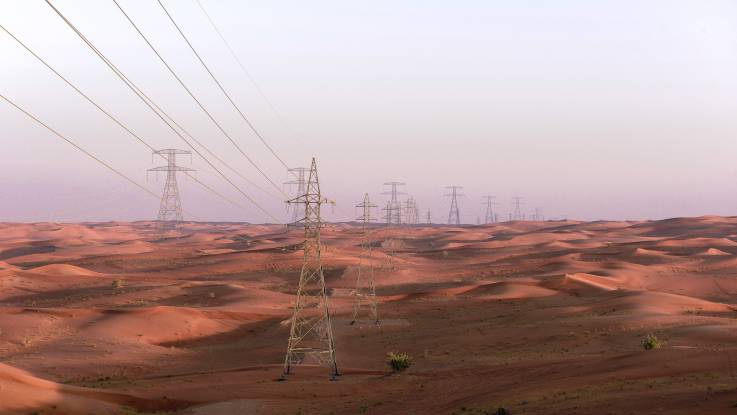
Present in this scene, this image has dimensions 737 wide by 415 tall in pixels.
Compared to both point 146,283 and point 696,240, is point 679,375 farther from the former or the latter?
point 696,240

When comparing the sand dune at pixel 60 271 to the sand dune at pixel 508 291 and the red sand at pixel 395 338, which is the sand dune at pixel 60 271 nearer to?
the red sand at pixel 395 338

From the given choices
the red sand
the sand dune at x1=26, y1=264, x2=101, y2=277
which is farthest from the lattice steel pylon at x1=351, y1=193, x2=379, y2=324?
the sand dune at x1=26, y1=264, x2=101, y2=277

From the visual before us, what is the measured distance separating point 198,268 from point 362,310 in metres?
44.6

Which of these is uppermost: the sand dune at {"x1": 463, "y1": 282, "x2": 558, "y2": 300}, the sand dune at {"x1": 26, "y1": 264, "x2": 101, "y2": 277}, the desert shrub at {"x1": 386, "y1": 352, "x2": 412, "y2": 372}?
the sand dune at {"x1": 26, "y1": 264, "x2": 101, "y2": 277}

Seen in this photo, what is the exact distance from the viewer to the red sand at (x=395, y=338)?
85.8 feet

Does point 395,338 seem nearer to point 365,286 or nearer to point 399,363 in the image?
point 399,363

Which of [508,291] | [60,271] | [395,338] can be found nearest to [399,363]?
[395,338]

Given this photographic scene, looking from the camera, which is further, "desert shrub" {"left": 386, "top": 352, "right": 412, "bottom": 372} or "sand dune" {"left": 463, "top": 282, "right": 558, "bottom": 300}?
"sand dune" {"left": 463, "top": 282, "right": 558, "bottom": 300}

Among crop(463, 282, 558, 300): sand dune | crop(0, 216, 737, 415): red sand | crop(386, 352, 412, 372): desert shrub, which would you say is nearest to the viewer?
crop(0, 216, 737, 415): red sand

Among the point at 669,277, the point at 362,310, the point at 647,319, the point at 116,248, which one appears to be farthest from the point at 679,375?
the point at 116,248

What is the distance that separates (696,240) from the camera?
391 feet

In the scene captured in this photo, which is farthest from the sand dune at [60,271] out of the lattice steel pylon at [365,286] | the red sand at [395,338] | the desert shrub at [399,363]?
the desert shrub at [399,363]

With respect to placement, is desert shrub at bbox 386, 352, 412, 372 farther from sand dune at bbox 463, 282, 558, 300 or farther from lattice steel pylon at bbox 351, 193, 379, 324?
sand dune at bbox 463, 282, 558, 300

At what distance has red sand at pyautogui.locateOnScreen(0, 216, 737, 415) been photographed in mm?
26156
